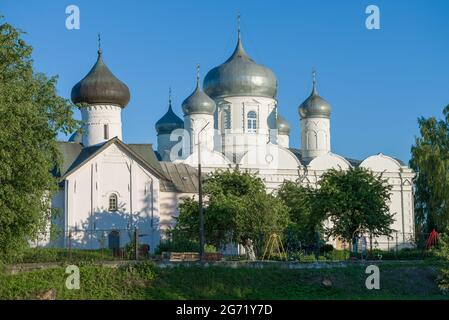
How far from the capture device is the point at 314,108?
6400 centimetres

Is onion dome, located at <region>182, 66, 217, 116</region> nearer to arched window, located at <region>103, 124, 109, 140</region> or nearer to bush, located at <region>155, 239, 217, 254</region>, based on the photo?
arched window, located at <region>103, 124, 109, 140</region>

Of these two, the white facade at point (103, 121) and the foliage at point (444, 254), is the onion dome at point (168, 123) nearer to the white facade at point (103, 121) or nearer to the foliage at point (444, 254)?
the white facade at point (103, 121)

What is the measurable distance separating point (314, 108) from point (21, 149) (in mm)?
38431

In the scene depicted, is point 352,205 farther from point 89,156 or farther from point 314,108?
point 314,108

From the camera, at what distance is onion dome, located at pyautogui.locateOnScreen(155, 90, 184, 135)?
6662cm

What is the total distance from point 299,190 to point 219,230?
30.1 feet

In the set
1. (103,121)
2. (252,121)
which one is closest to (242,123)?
(252,121)

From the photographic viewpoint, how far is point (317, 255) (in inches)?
1544

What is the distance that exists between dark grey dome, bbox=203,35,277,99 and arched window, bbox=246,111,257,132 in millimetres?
1264

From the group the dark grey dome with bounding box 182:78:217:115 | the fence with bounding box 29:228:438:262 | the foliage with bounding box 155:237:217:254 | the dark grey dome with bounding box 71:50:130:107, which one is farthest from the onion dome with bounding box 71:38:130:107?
the dark grey dome with bounding box 182:78:217:115

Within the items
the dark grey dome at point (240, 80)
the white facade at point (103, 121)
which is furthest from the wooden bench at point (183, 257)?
the dark grey dome at point (240, 80)

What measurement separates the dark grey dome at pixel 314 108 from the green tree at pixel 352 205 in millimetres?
20737
